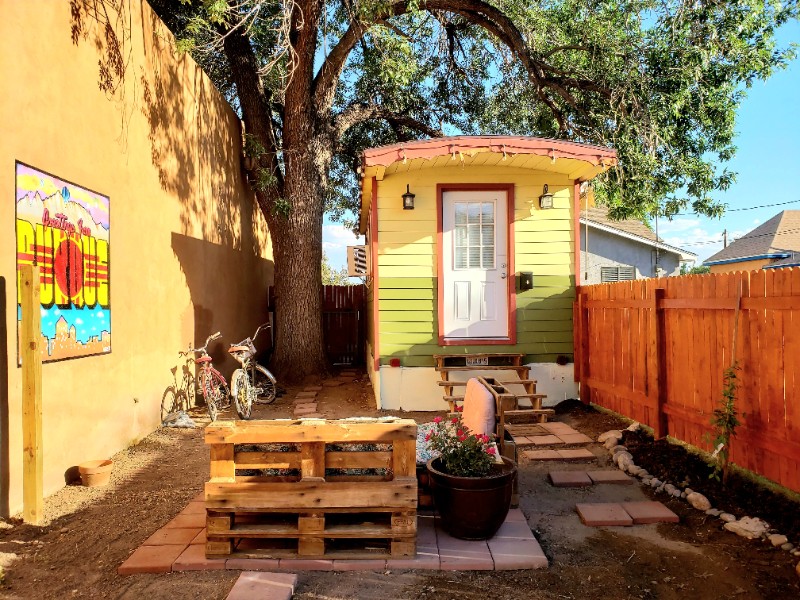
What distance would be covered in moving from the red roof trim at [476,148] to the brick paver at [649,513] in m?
4.30

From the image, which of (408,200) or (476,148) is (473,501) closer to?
(476,148)

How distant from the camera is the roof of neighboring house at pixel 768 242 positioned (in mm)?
20578

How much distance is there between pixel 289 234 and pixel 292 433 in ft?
23.8

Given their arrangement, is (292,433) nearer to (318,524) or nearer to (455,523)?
(318,524)

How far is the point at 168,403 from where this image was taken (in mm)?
7121

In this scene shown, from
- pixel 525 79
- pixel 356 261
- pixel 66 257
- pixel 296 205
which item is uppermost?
pixel 525 79

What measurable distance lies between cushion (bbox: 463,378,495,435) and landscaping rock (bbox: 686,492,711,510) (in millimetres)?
1558

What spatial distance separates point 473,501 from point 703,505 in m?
1.83

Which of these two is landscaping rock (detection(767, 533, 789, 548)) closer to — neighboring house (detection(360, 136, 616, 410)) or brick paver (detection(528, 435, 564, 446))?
brick paver (detection(528, 435, 564, 446))

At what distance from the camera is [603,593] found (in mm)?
2969

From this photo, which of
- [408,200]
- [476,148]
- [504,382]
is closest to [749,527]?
[504,382]

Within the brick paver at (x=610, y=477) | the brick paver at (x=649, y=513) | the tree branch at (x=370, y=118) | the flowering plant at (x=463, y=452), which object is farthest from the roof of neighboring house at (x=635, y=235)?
the flowering plant at (x=463, y=452)

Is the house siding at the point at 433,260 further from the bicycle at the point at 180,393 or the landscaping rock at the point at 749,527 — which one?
the landscaping rock at the point at 749,527

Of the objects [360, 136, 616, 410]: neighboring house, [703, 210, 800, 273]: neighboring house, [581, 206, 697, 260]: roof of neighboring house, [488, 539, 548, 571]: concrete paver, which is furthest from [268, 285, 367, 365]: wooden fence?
[703, 210, 800, 273]: neighboring house
